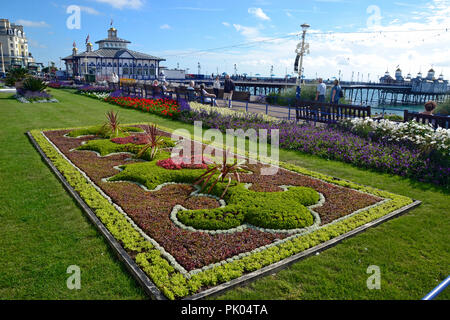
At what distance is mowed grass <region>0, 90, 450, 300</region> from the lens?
3500 mm

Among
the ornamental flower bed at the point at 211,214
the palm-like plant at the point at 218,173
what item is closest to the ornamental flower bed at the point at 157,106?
the ornamental flower bed at the point at 211,214

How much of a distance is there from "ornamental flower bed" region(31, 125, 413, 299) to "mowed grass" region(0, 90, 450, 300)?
27 centimetres

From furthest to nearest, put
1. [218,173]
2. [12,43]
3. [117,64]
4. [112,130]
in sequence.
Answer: [12,43] → [117,64] → [112,130] → [218,173]

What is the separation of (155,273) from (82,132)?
873 centimetres

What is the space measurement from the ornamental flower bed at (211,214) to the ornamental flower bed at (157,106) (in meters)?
8.43

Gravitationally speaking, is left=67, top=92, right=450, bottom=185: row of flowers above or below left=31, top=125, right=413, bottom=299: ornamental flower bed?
above

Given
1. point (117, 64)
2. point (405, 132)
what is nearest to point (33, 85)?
Answer: point (405, 132)

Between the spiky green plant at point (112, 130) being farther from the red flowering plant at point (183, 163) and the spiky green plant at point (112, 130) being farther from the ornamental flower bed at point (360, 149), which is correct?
the ornamental flower bed at point (360, 149)

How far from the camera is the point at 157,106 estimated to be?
17.7m

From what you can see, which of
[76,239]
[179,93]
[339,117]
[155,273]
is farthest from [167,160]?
[179,93]

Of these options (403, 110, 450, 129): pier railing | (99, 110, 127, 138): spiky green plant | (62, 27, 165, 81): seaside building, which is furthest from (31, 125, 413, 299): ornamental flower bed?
(62, 27, 165, 81): seaside building

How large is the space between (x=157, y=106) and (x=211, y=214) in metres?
13.7

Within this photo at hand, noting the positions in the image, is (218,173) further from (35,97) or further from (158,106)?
(35,97)

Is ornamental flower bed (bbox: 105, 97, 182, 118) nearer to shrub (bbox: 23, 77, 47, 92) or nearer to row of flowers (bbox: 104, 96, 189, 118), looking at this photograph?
row of flowers (bbox: 104, 96, 189, 118)
